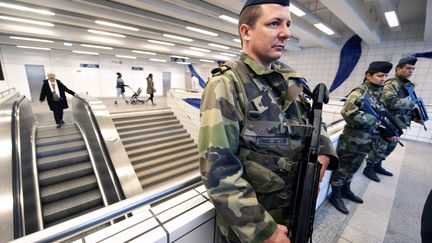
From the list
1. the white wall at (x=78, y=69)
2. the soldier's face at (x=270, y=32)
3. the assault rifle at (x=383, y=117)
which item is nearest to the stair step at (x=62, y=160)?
the soldier's face at (x=270, y=32)

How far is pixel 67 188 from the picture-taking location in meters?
3.14

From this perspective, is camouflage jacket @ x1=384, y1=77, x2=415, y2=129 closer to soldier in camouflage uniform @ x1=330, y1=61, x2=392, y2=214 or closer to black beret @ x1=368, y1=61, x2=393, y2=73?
soldier in camouflage uniform @ x1=330, y1=61, x2=392, y2=214

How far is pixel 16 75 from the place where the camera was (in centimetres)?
998

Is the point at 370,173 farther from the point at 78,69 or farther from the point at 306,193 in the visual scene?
the point at 78,69

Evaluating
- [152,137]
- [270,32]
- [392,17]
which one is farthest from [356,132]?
[152,137]

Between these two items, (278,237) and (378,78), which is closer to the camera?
(278,237)

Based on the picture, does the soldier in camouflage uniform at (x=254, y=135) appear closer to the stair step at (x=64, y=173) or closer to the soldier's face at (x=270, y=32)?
the soldier's face at (x=270, y=32)

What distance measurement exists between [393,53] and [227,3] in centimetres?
709

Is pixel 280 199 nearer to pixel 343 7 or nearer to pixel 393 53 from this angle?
pixel 343 7

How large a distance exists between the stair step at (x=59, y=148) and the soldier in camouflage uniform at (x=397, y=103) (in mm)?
5536

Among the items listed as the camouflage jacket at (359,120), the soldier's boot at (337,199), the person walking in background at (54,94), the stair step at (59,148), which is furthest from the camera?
the person walking in background at (54,94)

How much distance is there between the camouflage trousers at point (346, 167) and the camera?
6.84ft

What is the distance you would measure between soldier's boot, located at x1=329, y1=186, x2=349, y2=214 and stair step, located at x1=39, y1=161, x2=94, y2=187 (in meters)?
4.17

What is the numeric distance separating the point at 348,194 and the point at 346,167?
0.40 meters
